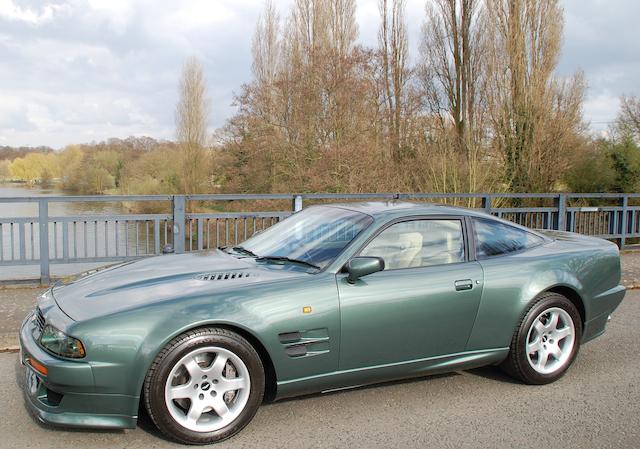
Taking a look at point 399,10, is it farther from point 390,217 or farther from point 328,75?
point 390,217

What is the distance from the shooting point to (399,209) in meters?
4.07

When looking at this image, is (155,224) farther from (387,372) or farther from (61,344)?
(387,372)

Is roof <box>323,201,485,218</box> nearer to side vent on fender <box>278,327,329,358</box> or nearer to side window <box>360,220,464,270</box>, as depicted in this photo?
side window <box>360,220,464,270</box>

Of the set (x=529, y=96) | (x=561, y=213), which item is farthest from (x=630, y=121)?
(x=561, y=213)

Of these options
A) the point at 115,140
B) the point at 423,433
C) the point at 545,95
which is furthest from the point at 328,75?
the point at 423,433

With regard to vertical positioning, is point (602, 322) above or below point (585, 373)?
above

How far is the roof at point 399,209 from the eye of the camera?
157 inches

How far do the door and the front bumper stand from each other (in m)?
1.33

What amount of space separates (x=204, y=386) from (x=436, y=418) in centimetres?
151

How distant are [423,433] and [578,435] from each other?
3.09 ft

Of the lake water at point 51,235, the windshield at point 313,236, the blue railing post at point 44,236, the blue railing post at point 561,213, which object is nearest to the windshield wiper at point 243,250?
the windshield at point 313,236

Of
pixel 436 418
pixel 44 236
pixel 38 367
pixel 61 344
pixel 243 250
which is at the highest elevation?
pixel 243 250

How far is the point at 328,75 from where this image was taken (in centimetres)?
2233

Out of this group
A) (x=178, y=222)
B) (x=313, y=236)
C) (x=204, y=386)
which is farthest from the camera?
(x=178, y=222)
